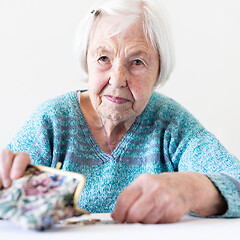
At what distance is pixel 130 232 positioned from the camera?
0.82 metres

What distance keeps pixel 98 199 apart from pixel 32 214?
0.68 metres

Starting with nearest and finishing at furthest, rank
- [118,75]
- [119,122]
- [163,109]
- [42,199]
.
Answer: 1. [42,199]
2. [118,75]
3. [119,122]
4. [163,109]

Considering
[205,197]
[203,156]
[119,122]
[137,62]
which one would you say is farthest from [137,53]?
[205,197]

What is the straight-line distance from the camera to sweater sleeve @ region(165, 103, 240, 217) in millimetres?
1091

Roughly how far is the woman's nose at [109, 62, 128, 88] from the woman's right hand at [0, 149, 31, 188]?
481 mm

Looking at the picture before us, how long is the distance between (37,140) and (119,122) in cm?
30

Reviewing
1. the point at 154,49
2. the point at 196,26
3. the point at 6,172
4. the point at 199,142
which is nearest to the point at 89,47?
the point at 154,49

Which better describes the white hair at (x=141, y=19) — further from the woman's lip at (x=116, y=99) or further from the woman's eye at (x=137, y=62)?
the woman's lip at (x=116, y=99)

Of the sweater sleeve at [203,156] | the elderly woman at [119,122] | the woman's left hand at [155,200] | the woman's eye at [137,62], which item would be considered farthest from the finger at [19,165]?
the woman's eye at [137,62]

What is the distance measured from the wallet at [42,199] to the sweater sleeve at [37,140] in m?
0.50

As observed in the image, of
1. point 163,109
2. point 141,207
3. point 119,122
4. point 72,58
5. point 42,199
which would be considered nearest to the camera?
point 42,199

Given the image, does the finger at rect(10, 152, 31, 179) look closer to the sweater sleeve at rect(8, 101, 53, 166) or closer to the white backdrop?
the sweater sleeve at rect(8, 101, 53, 166)

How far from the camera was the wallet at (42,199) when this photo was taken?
0.78 metres

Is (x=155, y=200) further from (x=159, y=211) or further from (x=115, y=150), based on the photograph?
(x=115, y=150)
